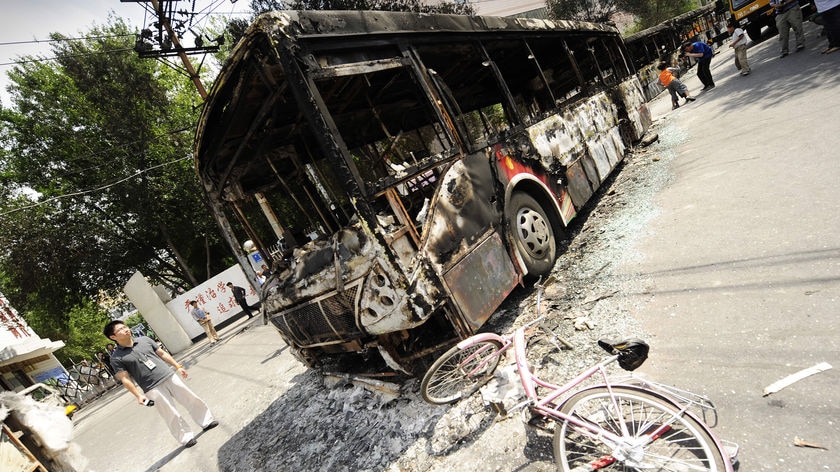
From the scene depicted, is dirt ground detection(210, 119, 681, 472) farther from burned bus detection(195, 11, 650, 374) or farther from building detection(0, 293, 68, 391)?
building detection(0, 293, 68, 391)

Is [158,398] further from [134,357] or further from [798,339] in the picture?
[798,339]

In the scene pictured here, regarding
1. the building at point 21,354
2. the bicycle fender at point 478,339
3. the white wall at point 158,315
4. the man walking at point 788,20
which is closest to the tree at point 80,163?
the building at point 21,354

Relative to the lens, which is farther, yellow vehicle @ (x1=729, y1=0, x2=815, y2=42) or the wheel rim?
yellow vehicle @ (x1=729, y1=0, x2=815, y2=42)

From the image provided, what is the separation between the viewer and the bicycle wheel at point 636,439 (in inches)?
64.1

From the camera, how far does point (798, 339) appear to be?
2117 mm

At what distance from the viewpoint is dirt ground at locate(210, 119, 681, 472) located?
2.47 metres

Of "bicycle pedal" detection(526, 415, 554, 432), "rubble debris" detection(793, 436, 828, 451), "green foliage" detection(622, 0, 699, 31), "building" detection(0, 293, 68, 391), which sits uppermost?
"green foliage" detection(622, 0, 699, 31)

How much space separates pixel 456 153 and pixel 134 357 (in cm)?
431

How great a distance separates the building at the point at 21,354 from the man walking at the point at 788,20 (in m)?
22.2

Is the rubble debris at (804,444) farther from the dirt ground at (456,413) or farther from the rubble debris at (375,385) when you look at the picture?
the rubble debris at (375,385)

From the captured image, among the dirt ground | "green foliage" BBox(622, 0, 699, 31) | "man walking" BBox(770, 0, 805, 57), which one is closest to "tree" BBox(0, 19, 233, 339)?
the dirt ground

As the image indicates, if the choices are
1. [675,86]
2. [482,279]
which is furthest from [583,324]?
[675,86]

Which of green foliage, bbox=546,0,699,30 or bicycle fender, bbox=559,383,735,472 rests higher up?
green foliage, bbox=546,0,699,30

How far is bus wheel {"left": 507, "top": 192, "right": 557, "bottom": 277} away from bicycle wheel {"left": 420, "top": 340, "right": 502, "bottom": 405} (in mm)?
1211
